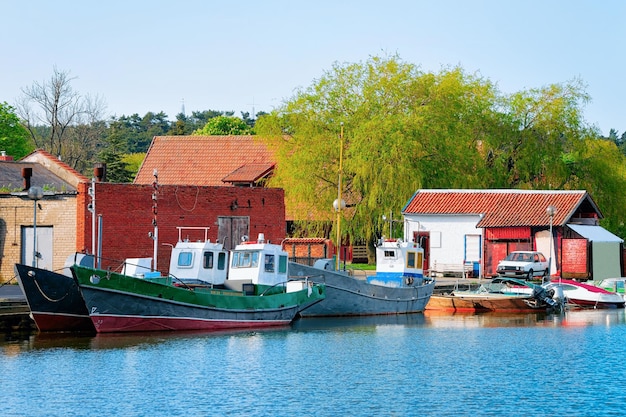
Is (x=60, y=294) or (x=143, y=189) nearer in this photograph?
(x=60, y=294)

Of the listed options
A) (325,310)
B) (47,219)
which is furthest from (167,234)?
(325,310)

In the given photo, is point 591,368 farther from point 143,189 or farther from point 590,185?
point 590,185

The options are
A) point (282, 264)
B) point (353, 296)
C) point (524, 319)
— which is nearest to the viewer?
point (282, 264)

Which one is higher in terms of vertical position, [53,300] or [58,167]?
[58,167]

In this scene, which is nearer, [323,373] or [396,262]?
[323,373]

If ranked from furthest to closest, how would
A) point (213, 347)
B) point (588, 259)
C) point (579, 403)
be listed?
point (588, 259)
point (213, 347)
point (579, 403)

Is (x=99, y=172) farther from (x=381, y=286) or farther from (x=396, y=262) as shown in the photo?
(x=396, y=262)

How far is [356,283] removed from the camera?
1677 inches

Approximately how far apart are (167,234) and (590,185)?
28512mm

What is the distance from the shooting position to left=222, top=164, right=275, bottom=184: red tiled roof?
6588 cm

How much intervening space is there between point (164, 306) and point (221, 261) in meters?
4.41

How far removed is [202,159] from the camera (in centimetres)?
7231

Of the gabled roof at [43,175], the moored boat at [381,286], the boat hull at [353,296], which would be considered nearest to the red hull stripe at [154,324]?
the boat hull at [353,296]

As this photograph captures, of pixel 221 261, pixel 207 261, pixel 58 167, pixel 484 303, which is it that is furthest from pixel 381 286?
pixel 58 167
